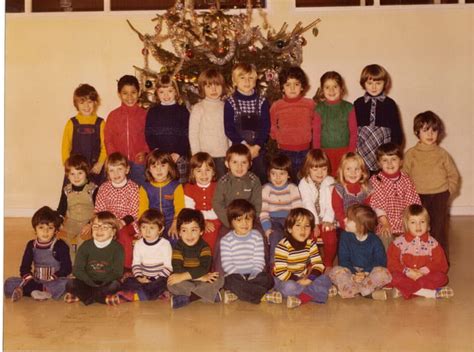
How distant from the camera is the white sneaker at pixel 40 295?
207 inches

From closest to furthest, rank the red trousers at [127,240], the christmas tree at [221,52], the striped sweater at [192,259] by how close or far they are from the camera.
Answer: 1. the striped sweater at [192,259]
2. the red trousers at [127,240]
3. the christmas tree at [221,52]

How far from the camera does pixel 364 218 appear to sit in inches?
211

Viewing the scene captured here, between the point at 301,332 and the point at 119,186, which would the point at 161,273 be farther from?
the point at 301,332

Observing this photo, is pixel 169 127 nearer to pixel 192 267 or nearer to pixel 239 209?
pixel 239 209

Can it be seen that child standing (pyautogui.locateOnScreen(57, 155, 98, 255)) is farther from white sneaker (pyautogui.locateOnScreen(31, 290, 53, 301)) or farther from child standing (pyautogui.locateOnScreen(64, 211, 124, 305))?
white sneaker (pyautogui.locateOnScreen(31, 290, 53, 301))

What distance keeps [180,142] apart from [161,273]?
4.25ft

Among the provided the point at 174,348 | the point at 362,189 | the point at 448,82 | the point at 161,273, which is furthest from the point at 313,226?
the point at 448,82

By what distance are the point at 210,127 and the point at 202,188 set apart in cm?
58

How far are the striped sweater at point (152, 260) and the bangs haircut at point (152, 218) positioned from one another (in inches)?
5.5

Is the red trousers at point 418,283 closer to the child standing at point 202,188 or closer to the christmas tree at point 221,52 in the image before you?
the child standing at point 202,188

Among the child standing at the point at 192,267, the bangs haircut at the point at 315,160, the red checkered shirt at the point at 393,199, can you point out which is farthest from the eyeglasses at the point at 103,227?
the red checkered shirt at the point at 393,199

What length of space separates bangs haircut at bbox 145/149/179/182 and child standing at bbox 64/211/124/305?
530 millimetres

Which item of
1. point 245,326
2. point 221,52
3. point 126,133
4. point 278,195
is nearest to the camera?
point 245,326

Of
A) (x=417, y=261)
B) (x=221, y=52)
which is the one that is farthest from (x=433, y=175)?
(x=221, y=52)
